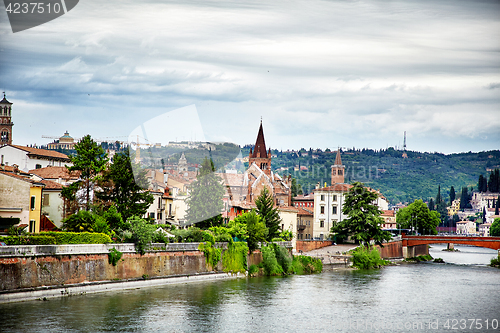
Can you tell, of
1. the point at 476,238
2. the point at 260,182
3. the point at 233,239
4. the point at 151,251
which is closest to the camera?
the point at 151,251

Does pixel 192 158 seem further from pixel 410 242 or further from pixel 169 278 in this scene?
pixel 410 242

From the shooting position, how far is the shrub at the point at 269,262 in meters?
53.5

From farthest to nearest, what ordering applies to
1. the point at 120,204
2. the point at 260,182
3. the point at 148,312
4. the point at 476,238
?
the point at 260,182 → the point at 476,238 → the point at 120,204 → the point at 148,312

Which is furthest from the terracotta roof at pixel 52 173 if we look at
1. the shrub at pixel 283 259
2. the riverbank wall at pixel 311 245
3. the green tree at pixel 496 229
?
the green tree at pixel 496 229

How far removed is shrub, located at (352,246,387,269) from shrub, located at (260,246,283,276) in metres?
15.8

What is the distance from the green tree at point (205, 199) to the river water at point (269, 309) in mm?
11499

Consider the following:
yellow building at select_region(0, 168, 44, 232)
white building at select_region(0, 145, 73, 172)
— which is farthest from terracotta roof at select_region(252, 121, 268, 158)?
yellow building at select_region(0, 168, 44, 232)

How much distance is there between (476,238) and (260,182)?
35989 mm

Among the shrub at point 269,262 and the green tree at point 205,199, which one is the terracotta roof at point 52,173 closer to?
the green tree at point 205,199

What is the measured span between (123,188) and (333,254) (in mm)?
30672

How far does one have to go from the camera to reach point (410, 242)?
87.7 meters

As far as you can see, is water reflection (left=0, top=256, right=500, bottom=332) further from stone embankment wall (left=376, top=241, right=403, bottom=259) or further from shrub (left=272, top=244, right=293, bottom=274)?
stone embankment wall (left=376, top=241, right=403, bottom=259)

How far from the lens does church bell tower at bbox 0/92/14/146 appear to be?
3137 inches

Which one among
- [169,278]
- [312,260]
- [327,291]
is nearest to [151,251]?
[169,278]
